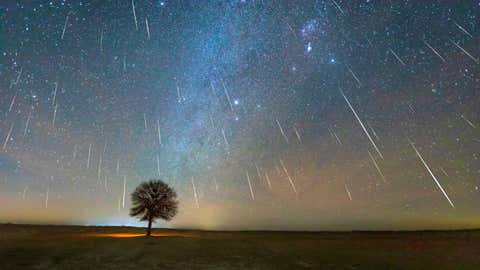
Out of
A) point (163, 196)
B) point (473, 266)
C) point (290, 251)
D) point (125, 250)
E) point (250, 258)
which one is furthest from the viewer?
point (163, 196)

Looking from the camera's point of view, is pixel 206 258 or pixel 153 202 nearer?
pixel 206 258

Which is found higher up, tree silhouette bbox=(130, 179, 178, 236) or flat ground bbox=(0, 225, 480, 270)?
tree silhouette bbox=(130, 179, 178, 236)

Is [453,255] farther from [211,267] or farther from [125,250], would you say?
[125,250]

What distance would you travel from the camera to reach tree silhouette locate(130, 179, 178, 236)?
56.8m

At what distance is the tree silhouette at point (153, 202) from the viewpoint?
56.8 metres

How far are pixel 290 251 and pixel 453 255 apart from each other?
1790cm

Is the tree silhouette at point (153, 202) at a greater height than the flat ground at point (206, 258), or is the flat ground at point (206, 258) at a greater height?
the tree silhouette at point (153, 202)

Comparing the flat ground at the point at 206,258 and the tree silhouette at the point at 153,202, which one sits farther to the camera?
the tree silhouette at the point at 153,202

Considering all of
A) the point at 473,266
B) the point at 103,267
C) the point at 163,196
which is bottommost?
the point at 473,266

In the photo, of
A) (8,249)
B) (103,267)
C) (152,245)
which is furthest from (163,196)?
(103,267)

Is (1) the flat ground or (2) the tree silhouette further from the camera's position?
(2) the tree silhouette

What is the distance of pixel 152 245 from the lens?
38.5 metres

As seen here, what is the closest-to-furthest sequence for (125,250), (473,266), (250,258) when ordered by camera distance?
(473,266)
(250,258)
(125,250)

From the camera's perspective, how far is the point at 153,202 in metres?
56.8
